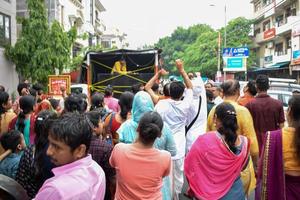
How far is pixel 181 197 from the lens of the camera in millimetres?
6441

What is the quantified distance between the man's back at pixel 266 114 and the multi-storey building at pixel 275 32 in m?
27.0

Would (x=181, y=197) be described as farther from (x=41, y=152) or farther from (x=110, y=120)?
(x=41, y=152)

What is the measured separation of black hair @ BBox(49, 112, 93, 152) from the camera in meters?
2.28

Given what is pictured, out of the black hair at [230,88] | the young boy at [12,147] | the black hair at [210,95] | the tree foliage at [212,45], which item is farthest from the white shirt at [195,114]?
the tree foliage at [212,45]

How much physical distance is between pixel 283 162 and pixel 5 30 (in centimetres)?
1847

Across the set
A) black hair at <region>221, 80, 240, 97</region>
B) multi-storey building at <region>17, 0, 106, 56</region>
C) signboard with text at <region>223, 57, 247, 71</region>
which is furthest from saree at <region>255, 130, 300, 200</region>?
signboard with text at <region>223, 57, 247, 71</region>

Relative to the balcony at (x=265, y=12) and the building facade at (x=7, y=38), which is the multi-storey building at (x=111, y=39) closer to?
the balcony at (x=265, y=12)

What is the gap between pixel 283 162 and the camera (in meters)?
3.38

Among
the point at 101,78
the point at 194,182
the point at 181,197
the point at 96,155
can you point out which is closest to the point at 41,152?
the point at 96,155

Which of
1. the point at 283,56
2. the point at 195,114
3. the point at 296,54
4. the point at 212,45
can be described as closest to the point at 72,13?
the point at 296,54

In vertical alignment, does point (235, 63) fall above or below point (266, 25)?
below

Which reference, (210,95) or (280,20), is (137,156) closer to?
(210,95)

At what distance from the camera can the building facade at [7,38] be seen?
751 inches

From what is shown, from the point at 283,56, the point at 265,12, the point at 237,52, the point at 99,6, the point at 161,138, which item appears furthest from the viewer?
the point at 99,6
